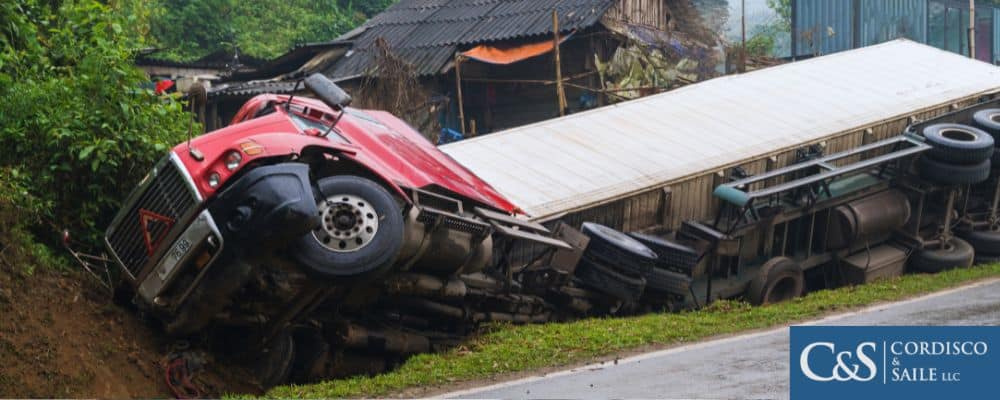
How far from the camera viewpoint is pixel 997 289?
1430cm

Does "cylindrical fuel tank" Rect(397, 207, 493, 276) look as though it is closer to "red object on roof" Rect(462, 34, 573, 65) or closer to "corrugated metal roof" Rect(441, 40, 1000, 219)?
"corrugated metal roof" Rect(441, 40, 1000, 219)

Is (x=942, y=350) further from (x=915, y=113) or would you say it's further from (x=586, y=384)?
(x=915, y=113)

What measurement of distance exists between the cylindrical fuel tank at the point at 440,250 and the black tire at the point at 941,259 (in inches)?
368

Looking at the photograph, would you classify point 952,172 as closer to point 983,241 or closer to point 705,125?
point 983,241

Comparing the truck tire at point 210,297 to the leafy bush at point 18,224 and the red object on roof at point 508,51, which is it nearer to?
the leafy bush at point 18,224

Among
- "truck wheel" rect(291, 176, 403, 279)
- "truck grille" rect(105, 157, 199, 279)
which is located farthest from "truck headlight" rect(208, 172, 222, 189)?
"truck wheel" rect(291, 176, 403, 279)

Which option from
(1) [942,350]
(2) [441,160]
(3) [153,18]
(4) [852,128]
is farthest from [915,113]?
(3) [153,18]

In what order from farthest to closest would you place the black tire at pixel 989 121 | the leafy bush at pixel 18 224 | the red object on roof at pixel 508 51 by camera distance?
the red object on roof at pixel 508 51
the black tire at pixel 989 121
the leafy bush at pixel 18 224

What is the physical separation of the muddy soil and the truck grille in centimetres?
52

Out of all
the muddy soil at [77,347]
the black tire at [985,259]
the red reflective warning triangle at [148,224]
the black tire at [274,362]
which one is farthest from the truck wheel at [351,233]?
the black tire at [985,259]

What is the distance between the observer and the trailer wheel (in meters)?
16.0

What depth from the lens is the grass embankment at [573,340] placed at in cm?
955

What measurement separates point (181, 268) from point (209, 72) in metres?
20.6

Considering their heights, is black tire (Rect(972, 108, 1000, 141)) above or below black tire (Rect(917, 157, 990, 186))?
above
